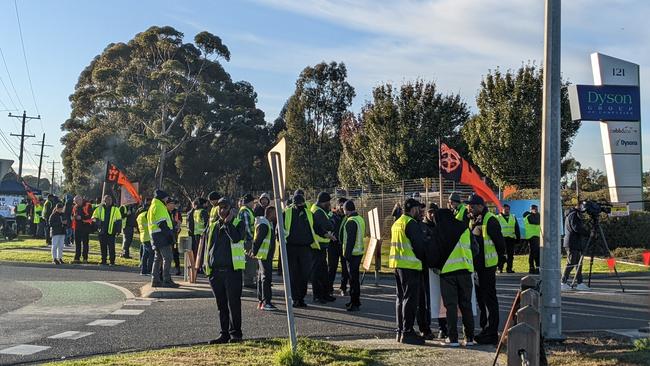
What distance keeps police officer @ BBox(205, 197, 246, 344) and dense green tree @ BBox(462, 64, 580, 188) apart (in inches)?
933

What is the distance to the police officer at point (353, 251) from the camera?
11.6m

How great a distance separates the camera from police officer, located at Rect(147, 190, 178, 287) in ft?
43.9

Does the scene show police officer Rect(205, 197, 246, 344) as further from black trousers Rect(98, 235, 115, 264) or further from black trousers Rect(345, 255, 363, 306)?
black trousers Rect(98, 235, 115, 264)

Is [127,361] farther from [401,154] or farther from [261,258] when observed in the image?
[401,154]

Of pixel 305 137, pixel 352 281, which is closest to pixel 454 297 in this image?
pixel 352 281

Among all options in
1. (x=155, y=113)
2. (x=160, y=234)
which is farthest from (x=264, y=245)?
(x=155, y=113)

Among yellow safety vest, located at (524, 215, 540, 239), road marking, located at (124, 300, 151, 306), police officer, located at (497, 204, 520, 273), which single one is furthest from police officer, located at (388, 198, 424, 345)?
yellow safety vest, located at (524, 215, 540, 239)

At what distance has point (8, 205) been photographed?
32625mm

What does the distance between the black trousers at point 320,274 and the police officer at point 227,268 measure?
3.72 metres

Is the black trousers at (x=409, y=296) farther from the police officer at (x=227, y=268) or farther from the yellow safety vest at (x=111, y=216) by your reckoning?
the yellow safety vest at (x=111, y=216)

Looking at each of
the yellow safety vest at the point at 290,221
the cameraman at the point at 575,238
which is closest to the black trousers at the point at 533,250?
the cameraman at the point at 575,238

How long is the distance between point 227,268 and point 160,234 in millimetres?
4938

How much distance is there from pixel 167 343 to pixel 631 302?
9015mm

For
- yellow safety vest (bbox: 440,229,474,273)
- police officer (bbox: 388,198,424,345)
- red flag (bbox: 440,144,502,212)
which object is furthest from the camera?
red flag (bbox: 440,144,502,212)
